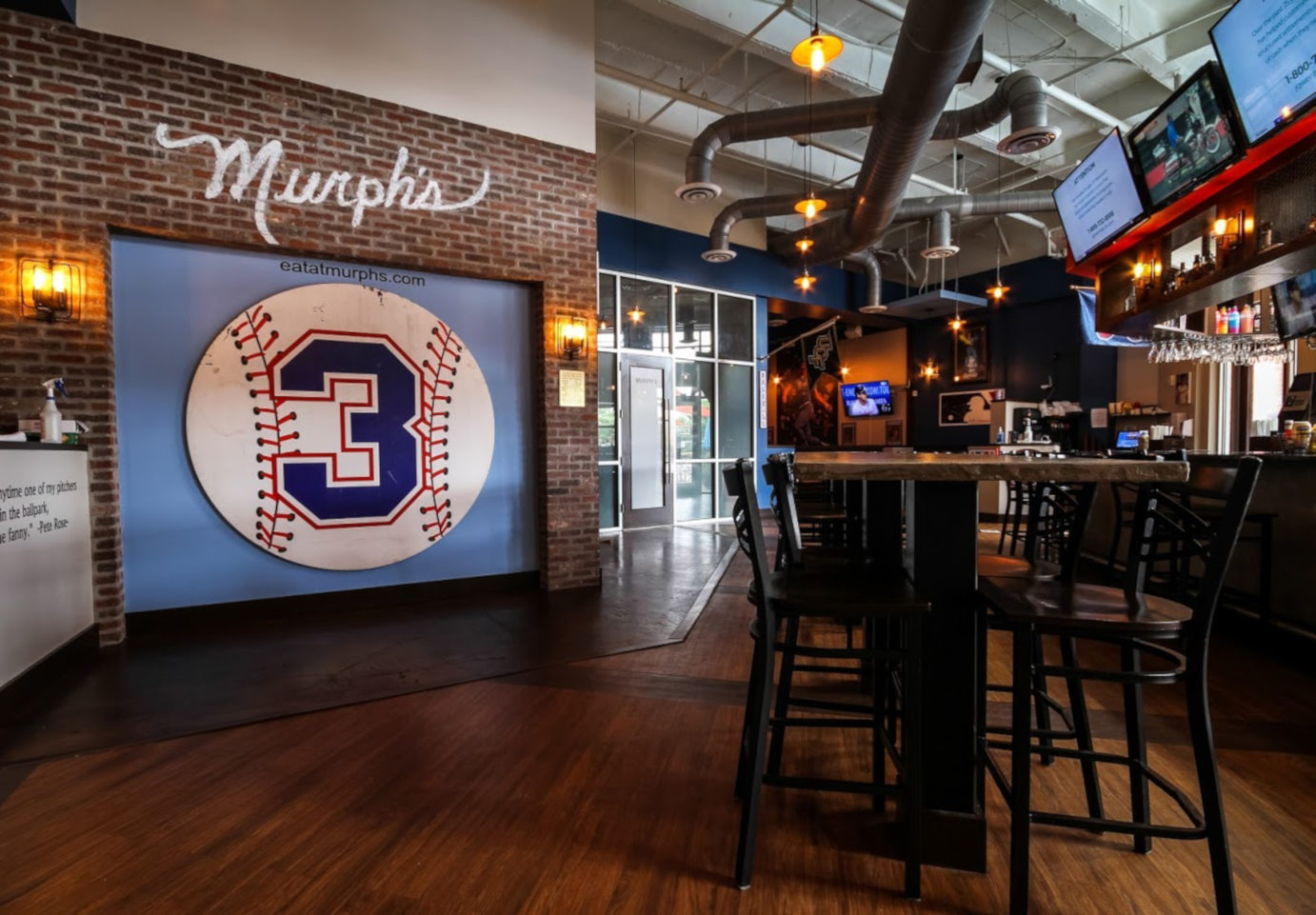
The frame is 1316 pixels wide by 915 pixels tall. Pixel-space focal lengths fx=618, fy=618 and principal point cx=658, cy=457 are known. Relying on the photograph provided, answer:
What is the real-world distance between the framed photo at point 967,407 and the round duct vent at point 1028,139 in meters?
5.82

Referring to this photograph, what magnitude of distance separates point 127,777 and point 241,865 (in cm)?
85

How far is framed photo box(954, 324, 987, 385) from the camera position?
10.5 meters

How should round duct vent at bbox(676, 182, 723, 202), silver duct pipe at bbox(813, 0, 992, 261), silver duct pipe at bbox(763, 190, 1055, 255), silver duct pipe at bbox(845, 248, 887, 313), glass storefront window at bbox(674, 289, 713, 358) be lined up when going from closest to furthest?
silver duct pipe at bbox(813, 0, 992, 261)
round duct vent at bbox(676, 182, 723, 202)
silver duct pipe at bbox(763, 190, 1055, 255)
glass storefront window at bbox(674, 289, 713, 358)
silver duct pipe at bbox(845, 248, 887, 313)

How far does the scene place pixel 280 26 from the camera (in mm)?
4016

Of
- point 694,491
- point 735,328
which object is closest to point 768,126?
point 735,328

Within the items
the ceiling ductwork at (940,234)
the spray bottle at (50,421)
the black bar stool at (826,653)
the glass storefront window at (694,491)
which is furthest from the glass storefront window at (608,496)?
the black bar stool at (826,653)

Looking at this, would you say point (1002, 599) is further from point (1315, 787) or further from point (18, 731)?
point (18, 731)

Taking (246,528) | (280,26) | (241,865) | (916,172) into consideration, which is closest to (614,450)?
(246,528)

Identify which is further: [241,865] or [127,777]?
[127,777]

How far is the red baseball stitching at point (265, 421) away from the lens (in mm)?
4027

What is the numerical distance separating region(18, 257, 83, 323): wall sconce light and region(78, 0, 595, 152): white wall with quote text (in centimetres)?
141

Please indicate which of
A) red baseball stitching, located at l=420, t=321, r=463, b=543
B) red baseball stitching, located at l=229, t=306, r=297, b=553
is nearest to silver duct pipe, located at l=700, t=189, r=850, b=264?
red baseball stitching, located at l=420, t=321, r=463, b=543

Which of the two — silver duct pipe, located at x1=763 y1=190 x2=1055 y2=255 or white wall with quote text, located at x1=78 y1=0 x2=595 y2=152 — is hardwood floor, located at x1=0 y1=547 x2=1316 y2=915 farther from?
silver duct pipe, located at x1=763 y1=190 x2=1055 y2=255

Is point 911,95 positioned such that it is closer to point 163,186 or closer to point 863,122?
point 863,122
